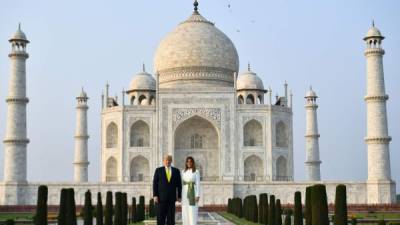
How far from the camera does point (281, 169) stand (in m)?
29.8

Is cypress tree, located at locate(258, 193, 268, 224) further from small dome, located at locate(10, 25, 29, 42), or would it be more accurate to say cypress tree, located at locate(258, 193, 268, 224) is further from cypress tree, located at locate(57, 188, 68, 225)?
small dome, located at locate(10, 25, 29, 42)

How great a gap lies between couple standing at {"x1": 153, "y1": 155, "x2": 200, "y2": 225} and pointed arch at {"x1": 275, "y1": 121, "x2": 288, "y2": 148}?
21.3m

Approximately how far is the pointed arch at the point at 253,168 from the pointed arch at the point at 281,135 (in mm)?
1336

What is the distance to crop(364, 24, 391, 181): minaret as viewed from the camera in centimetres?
2573

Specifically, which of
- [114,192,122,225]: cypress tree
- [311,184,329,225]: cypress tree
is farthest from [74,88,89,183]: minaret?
[311,184,329,225]: cypress tree

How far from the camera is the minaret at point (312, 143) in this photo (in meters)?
32.9

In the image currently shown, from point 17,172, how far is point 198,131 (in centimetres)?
811

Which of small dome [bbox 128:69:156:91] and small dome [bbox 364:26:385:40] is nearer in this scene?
small dome [bbox 364:26:385:40]

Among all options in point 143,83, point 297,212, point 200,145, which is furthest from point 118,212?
point 143,83

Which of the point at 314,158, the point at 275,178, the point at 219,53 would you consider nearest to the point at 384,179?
the point at 275,178

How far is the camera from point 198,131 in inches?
1195

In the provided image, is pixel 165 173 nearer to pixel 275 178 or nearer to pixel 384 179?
pixel 384 179

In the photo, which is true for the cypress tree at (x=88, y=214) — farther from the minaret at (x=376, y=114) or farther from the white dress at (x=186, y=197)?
the minaret at (x=376, y=114)

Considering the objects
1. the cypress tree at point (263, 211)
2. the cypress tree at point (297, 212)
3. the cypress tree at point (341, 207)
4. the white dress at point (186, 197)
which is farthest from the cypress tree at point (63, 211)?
the cypress tree at point (263, 211)
